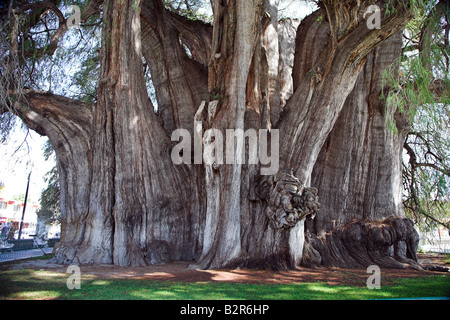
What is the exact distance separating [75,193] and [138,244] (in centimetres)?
173

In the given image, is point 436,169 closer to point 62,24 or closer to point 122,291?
point 122,291

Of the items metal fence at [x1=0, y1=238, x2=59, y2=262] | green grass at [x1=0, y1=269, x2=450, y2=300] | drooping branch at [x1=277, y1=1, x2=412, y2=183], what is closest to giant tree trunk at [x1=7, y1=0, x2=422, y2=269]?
drooping branch at [x1=277, y1=1, x2=412, y2=183]

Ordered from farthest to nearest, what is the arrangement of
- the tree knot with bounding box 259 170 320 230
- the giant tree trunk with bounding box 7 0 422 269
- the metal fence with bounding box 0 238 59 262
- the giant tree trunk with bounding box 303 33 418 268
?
the metal fence with bounding box 0 238 59 262
the giant tree trunk with bounding box 303 33 418 268
the giant tree trunk with bounding box 7 0 422 269
the tree knot with bounding box 259 170 320 230

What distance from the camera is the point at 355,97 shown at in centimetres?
749

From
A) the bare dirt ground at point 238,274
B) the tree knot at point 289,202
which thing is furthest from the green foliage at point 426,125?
the bare dirt ground at point 238,274

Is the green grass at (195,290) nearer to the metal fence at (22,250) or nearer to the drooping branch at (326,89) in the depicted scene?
the drooping branch at (326,89)

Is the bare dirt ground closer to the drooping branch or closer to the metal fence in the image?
the drooping branch

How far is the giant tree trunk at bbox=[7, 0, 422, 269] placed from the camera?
617 centimetres

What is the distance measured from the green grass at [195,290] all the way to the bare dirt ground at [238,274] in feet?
1.09

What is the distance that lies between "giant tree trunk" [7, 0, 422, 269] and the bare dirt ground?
1.20 feet

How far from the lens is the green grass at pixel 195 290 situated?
390 cm

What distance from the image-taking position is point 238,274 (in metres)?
5.38

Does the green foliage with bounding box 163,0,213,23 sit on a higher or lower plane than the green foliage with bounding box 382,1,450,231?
higher
